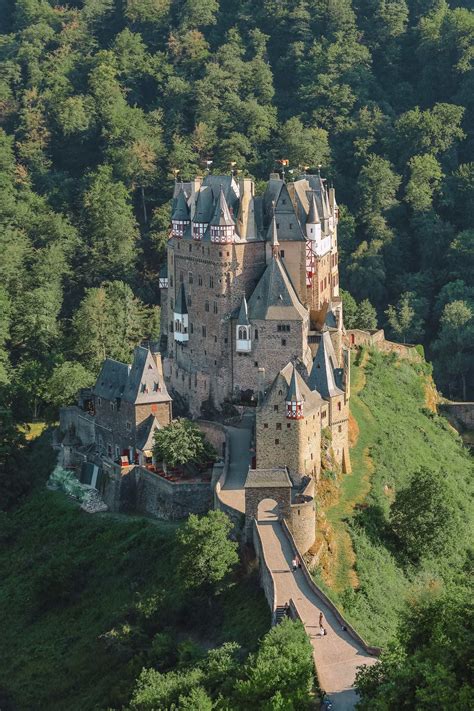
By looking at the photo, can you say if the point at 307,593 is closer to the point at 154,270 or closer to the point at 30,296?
the point at 30,296

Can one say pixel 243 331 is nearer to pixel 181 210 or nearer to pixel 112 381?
pixel 112 381

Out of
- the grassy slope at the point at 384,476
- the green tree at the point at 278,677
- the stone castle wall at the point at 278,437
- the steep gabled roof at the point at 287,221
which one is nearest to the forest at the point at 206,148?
the grassy slope at the point at 384,476

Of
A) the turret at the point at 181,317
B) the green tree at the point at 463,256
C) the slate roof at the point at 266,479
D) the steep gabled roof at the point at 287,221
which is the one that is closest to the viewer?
the slate roof at the point at 266,479

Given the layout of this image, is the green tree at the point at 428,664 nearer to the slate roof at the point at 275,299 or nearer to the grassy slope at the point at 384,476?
the grassy slope at the point at 384,476

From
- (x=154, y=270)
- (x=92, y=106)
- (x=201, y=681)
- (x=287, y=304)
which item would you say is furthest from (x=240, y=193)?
(x=92, y=106)

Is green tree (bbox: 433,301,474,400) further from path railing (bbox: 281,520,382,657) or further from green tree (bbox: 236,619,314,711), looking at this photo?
green tree (bbox: 236,619,314,711)

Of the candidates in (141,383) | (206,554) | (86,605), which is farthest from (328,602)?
(141,383)
